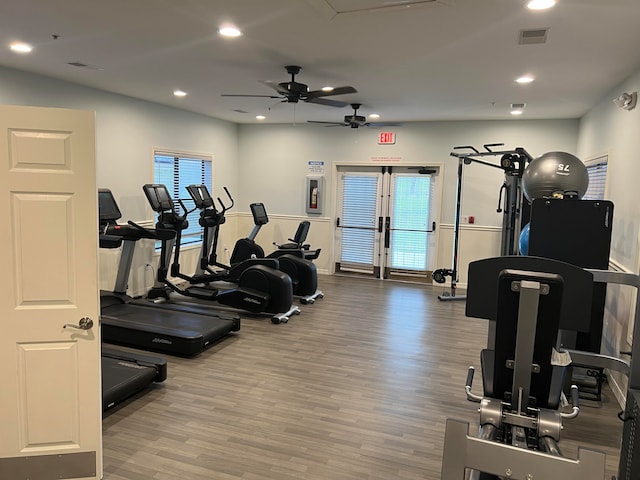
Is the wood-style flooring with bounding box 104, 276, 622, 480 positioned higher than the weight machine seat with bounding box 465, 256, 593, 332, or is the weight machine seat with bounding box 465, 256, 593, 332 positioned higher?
the weight machine seat with bounding box 465, 256, 593, 332

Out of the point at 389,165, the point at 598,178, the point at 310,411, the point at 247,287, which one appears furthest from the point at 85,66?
the point at 598,178

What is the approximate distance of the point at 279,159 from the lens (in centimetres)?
888

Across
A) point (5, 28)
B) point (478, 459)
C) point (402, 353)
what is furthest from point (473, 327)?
point (5, 28)

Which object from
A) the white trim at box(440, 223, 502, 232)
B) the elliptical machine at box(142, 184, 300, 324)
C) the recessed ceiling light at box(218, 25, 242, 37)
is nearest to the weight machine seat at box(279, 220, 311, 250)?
the elliptical machine at box(142, 184, 300, 324)

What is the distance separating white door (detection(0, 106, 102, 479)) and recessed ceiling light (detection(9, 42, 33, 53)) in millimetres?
2170

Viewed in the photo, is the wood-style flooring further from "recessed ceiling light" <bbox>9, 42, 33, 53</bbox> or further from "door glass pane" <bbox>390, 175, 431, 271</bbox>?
"recessed ceiling light" <bbox>9, 42, 33, 53</bbox>

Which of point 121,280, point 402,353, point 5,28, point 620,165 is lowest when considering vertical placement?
point 402,353

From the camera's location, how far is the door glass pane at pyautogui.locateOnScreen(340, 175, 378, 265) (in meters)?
8.47

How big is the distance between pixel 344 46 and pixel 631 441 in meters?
3.18

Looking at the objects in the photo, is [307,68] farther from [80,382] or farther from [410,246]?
[410,246]

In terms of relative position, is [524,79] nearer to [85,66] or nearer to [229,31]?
[229,31]

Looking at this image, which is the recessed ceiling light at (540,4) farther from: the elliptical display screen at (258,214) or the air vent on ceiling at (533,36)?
the elliptical display screen at (258,214)

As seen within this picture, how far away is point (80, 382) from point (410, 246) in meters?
6.54

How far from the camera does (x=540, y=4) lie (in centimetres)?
271
